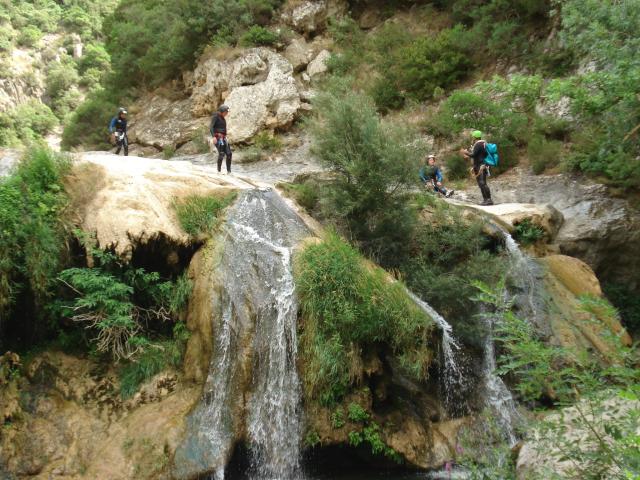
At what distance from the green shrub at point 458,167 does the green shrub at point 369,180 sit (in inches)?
238

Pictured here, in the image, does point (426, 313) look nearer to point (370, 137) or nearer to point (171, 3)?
point (370, 137)

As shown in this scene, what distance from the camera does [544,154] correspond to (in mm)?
14586

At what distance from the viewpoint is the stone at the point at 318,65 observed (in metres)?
20.9

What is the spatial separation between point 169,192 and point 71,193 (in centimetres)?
164

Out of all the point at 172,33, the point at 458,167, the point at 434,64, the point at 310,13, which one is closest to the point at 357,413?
the point at 458,167

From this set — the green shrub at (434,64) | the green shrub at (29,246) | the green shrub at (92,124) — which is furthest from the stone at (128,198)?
the green shrub at (92,124)

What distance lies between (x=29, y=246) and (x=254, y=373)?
392 centimetres

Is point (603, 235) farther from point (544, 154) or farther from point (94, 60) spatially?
point (94, 60)

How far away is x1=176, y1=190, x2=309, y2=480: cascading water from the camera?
7.07m

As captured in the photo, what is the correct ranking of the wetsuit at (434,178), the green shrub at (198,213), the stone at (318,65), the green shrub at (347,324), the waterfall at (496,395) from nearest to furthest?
the green shrub at (347,324) → the waterfall at (496,395) → the green shrub at (198,213) → the wetsuit at (434,178) → the stone at (318,65)

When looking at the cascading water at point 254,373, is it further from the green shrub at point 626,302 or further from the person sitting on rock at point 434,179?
the green shrub at point 626,302

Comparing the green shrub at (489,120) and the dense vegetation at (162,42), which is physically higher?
the dense vegetation at (162,42)

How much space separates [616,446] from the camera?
3.45m

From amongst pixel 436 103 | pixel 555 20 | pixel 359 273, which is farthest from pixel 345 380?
pixel 555 20
